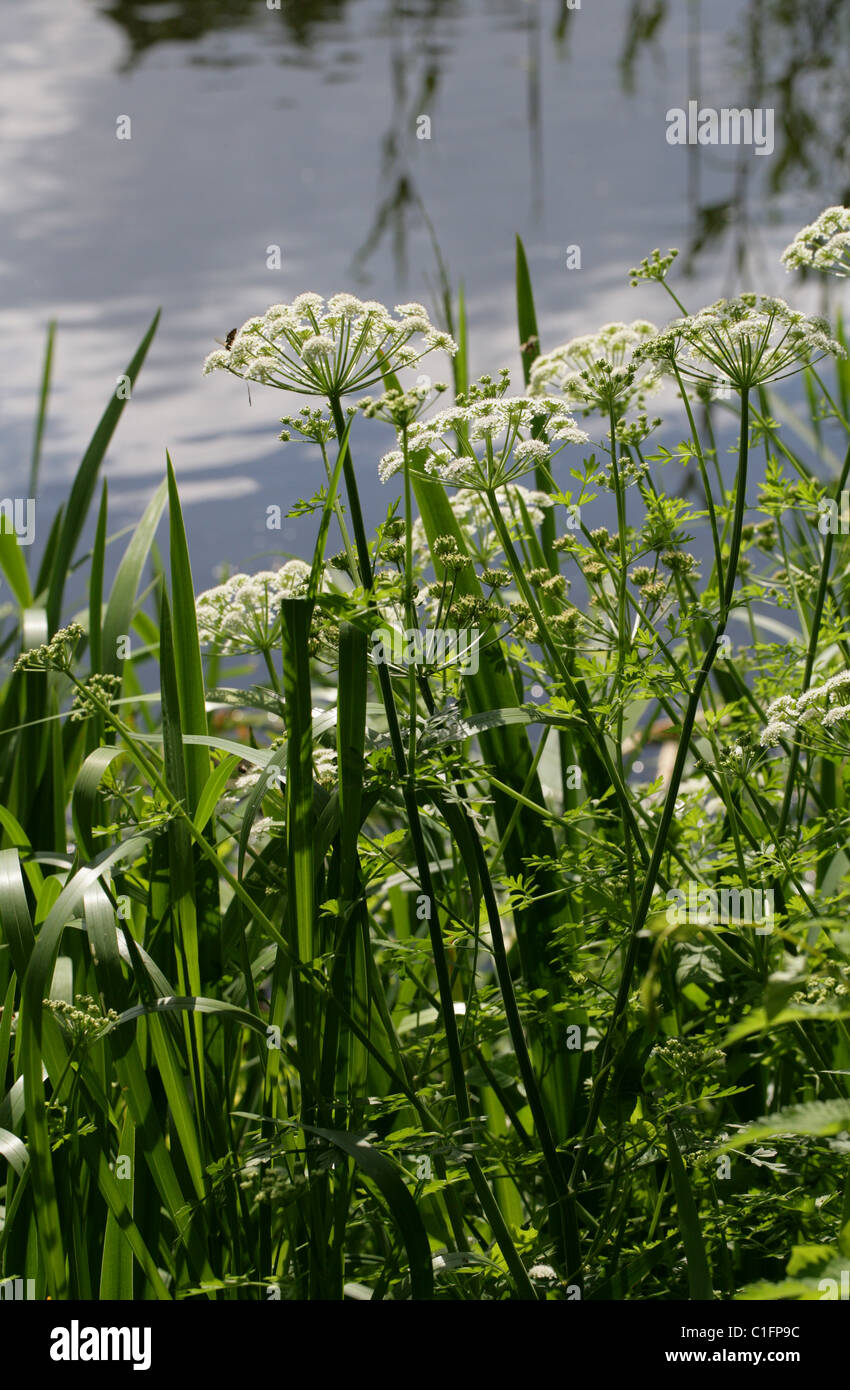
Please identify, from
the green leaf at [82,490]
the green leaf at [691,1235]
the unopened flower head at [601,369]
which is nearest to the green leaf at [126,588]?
the green leaf at [82,490]

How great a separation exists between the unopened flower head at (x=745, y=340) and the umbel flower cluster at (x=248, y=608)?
38 cm

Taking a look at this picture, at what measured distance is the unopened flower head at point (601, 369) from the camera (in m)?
0.93

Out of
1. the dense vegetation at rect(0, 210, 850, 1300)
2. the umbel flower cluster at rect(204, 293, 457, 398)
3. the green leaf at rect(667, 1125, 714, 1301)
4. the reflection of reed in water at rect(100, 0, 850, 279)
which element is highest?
the reflection of reed in water at rect(100, 0, 850, 279)

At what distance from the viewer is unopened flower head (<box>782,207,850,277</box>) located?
0.96 m

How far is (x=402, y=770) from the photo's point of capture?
789mm

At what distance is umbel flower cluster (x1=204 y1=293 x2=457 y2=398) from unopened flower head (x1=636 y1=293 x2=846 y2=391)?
19 cm

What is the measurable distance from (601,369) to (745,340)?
0.13 meters

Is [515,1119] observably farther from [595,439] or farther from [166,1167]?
[595,439]

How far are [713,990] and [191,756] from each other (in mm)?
655

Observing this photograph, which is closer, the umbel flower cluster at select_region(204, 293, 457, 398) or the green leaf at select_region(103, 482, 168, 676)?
the umbel flower cluster at select_region(204, 293, 457, 398)

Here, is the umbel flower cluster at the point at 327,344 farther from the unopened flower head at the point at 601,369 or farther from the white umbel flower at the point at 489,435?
the unopened flower head at the point at 601,369

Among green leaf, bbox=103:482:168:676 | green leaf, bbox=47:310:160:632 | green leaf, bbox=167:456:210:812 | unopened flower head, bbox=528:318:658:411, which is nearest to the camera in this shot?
unopened flower head, bbox=528:318:658:411

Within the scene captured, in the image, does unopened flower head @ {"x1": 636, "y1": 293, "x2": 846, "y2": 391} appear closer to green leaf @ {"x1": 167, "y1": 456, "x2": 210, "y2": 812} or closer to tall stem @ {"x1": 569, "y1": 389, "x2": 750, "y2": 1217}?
tall stem @ {"x1": 569, "y1": 389, "x2": 750, "y2": 1217}

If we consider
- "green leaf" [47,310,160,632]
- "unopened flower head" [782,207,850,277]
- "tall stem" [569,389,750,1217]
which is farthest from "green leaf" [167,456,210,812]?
"unopened flower head" [782,207,850,277]
